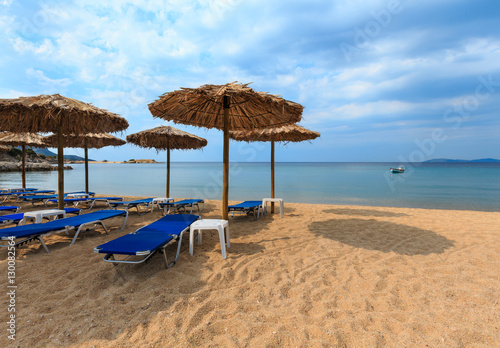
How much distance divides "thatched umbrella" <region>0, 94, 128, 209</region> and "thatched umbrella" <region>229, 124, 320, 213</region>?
131 inches

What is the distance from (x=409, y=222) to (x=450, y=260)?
2657 millimetres

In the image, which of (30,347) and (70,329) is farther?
(70,329)

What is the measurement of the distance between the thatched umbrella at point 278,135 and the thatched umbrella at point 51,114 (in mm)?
3326

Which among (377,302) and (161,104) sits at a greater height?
(161,104)

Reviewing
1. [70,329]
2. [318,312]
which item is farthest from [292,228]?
[70,329]

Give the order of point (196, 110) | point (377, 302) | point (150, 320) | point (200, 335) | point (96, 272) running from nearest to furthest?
point (200, 335)
point (150, 320)
point (377, 302)
point (96, 272)
point (196, 110)

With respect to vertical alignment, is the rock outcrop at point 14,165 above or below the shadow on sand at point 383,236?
above

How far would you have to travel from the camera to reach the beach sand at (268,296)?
6.19ft

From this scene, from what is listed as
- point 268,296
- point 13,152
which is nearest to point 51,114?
point 268,296

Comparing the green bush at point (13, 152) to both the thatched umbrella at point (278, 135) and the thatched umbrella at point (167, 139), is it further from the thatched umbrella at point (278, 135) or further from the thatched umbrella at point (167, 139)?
the thatched umbrella at point (278, 135)

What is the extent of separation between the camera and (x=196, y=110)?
4887mm

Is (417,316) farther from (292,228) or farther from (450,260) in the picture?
(292,228)

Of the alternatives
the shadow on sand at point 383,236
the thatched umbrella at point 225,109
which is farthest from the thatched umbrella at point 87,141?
the shadow on sand at point 383,236

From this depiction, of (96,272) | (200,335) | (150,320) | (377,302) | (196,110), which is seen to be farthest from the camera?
(196,110)
